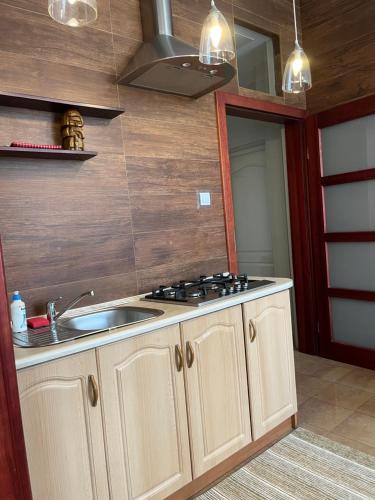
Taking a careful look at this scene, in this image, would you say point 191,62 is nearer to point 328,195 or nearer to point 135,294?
point 135,294

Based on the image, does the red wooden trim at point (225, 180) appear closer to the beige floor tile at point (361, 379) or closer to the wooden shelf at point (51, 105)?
the wooden shelf at point (51, 105)

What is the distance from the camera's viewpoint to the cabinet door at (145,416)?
146cm

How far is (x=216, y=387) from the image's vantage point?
1.82m

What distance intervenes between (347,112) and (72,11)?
7.55ft

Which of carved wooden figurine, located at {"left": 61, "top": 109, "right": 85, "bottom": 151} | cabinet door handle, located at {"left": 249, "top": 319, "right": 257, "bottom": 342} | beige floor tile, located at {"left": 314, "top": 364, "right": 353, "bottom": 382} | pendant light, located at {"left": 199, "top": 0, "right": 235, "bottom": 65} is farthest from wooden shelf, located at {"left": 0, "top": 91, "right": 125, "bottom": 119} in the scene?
beige floor tile, located at {"left": 314, "top": 364, "right": 353, "bottom": 382}

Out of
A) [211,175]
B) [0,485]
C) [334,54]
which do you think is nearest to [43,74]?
[211,175]

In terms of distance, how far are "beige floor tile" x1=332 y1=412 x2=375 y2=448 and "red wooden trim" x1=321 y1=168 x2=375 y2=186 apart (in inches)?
65.6

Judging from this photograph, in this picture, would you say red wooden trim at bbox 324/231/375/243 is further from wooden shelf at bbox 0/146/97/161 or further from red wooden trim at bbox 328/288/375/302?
wooden shelf at bbox 0/146/97/161

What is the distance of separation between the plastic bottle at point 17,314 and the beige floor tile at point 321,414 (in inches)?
67.8

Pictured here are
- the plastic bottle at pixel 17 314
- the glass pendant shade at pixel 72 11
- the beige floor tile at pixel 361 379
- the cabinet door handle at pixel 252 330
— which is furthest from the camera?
the beige floor tile at pixel 361 379

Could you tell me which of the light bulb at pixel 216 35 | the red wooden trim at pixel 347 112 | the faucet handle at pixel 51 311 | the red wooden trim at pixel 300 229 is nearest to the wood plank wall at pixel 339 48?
the red wooden trim at pixel 347 112

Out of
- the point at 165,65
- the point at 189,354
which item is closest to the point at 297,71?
the point at 165,65

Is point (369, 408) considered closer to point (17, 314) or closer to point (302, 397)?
point (302, 397)

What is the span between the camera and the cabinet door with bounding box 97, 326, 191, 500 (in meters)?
1.46
